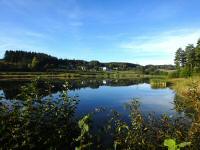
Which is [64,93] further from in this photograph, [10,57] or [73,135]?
[10,57]

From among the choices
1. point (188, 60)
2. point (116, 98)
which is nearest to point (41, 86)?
point (116, 98)

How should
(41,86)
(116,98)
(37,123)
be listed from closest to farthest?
(37,123) < (41,86) < (116,98)

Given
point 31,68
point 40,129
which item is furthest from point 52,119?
point 31,68

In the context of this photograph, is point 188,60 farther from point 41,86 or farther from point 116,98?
point 41,86

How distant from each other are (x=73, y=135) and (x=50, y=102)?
1.44 metres

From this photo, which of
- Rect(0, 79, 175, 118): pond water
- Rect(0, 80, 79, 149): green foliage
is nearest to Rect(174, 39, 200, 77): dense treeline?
Rect(0, 79, 175, 118): pond water

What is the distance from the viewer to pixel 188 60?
11519 centimetres

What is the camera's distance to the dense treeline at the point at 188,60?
9576 centimetres

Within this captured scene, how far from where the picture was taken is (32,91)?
8820mm

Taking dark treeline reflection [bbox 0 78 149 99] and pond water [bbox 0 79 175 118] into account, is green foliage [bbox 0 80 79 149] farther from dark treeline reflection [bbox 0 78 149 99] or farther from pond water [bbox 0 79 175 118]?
pond water [bbox 0 79 175 118]

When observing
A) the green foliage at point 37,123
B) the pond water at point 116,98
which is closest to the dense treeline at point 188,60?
the pond water at point 116,98

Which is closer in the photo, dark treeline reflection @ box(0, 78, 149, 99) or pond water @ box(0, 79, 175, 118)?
dark treeline reflection @ box(0, 78, 149, 99)

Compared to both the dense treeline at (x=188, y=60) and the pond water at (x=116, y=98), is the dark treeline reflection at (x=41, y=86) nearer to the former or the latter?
the pond water at (x=116, y=98)

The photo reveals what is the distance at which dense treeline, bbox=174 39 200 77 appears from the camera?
314 ft
